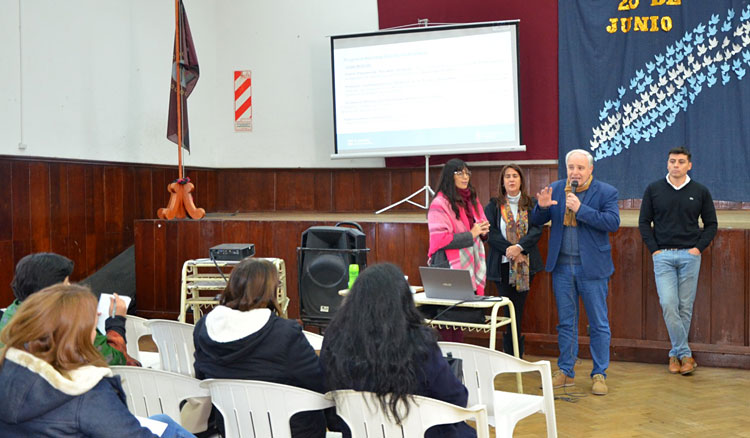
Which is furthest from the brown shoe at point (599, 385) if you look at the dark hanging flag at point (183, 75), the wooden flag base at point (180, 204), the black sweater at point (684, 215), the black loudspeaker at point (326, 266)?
the dark hanging flag at point (183, 75)

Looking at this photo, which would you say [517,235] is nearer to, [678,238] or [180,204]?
[678,238]

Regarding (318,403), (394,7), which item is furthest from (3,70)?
(318,403)

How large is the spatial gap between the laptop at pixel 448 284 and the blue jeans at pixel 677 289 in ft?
5.50

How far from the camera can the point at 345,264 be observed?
4629mm

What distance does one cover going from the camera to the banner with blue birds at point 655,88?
6648 mm

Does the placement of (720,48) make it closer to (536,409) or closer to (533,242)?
(533,242)

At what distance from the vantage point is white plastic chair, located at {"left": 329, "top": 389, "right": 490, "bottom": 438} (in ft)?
7.36

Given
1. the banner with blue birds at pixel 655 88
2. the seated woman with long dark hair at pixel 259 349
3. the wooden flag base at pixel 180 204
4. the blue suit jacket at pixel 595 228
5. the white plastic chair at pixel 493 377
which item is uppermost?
the banner with blue birds at pixel 655 88

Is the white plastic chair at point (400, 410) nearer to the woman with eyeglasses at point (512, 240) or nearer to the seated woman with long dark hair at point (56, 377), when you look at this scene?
the seated woman with long dark hair at point (56, 377)

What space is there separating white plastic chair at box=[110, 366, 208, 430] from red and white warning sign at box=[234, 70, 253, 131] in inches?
252

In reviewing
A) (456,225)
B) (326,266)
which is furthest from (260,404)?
(456,225)

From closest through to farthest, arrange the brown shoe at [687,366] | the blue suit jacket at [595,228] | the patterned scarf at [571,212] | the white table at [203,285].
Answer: the blue suit jacket at [595,228] → the patterned scarf at [571,212] → the brown shoe at [687,366] → the white table at [203,285]

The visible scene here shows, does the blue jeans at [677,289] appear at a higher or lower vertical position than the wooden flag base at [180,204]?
lower

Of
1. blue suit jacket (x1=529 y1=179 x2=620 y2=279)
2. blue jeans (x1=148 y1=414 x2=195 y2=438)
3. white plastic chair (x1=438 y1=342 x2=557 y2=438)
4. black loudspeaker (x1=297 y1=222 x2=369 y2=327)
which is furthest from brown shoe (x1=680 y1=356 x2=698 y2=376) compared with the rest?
blue jeans (x1=148 y1=414 x2=195 y2=438)
